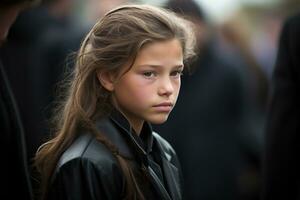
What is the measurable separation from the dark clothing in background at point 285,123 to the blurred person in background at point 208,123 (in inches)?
61.0

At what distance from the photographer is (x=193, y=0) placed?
22.9 ft

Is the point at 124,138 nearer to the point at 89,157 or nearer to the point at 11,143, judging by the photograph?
the point at 89,157

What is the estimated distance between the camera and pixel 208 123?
6926 mm

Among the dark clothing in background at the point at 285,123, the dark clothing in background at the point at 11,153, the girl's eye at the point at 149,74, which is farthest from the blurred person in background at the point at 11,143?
the dark clothing in background at the point at 285,123

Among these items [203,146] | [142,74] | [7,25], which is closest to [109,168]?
[142,74]

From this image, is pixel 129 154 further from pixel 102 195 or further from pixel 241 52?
pixel 241 52

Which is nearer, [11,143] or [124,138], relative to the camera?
[11,143]

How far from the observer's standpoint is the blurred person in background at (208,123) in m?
6.81

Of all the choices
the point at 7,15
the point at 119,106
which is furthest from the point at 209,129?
the point at 7,15

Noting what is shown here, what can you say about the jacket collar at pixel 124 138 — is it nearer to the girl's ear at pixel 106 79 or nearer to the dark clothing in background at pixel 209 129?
the girl's ear at pixel 106 79

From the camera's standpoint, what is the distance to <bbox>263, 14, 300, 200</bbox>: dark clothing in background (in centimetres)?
509

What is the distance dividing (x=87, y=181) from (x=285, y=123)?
185 cm

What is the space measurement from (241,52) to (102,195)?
15.8 ft

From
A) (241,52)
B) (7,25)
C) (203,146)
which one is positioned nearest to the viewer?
(7,25)
